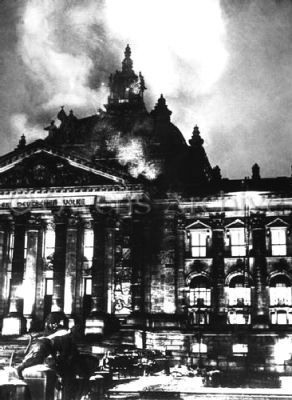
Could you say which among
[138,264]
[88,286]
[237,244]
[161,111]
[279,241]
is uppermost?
[161,111]

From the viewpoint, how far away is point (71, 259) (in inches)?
1705

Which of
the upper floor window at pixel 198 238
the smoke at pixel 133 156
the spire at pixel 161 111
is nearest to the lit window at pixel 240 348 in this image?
the upper floor window at pixel 198 238

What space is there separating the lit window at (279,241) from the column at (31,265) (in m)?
17.9

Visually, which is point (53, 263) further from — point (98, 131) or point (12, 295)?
point (98, 131)

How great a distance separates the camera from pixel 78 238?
43719 mm

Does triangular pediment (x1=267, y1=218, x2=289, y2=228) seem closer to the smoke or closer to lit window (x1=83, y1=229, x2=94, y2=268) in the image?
the smoke

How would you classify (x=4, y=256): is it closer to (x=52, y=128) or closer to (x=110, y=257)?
(x=110, y=257)

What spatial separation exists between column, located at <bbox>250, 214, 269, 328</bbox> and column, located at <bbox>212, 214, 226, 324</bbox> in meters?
2.37

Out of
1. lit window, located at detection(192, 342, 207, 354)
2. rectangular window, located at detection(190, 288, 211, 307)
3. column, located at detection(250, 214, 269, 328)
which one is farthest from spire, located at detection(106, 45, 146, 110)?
lit window, located at detection(192, 342, 207, 354)

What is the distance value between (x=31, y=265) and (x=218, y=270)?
14.3 m

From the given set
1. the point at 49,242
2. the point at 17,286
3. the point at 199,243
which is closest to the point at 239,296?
the point at 199,243

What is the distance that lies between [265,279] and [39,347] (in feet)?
106

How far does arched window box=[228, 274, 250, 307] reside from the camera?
43188 mm

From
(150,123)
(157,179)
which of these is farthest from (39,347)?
(150,123)
